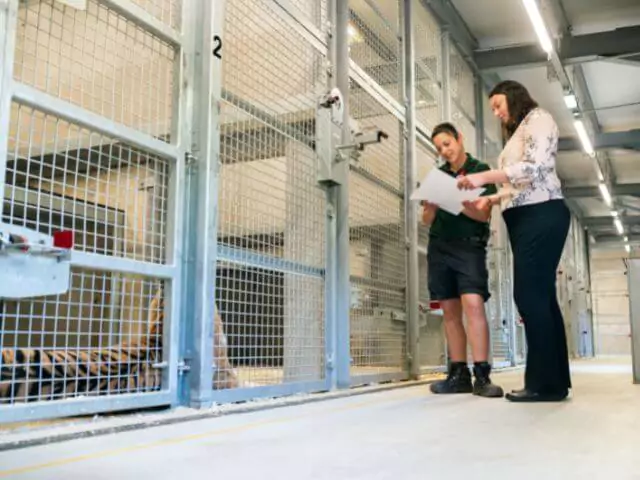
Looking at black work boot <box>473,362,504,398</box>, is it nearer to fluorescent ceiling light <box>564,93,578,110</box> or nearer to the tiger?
the tiger

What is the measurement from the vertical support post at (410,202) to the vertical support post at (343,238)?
42.3 inches

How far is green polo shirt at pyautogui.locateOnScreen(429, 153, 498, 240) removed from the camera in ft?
11.5

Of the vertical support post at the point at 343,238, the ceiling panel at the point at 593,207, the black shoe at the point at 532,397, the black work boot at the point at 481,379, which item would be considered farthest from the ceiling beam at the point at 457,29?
the ceiling panel at the point at 593,207

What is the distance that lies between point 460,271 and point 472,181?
0.64 m

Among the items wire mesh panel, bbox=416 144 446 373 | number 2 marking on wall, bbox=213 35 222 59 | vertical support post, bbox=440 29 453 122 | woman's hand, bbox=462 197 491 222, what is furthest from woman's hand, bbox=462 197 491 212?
vertical support post, bbox=440 29 453 122

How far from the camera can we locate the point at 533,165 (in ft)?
9.53

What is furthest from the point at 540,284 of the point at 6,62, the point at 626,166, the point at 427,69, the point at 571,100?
the point at 626,166

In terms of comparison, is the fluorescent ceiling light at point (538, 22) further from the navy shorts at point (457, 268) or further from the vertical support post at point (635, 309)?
the navy shorts at point (457, 268)

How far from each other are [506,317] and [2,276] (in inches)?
274

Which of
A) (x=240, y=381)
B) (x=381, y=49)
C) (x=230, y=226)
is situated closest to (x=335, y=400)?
(x=240, y=381)

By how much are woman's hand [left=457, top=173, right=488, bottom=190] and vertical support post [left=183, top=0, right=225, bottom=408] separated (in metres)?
1.20

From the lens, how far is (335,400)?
298 cm

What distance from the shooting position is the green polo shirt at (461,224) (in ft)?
11.5

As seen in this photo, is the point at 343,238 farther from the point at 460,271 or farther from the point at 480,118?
the point at 480,118
